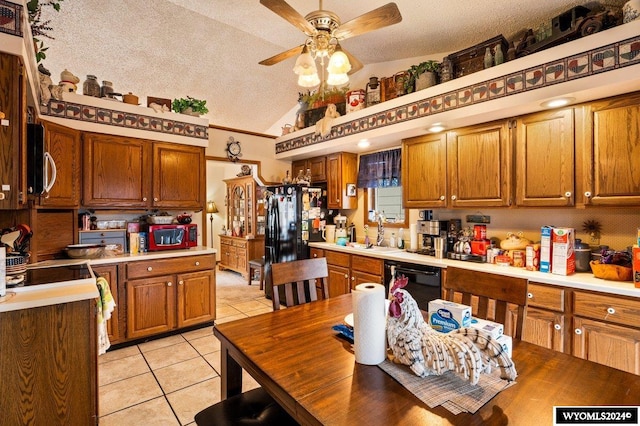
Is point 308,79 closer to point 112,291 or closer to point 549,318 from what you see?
point 549,318

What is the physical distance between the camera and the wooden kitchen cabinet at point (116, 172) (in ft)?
10.3

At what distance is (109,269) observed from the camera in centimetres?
299

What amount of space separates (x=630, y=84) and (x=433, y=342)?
232cm

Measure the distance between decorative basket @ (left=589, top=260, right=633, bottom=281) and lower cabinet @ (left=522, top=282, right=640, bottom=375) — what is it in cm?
26

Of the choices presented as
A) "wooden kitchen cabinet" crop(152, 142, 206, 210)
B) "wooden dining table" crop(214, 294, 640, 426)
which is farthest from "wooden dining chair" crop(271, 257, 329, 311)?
"wooden kitchen cabinet" crop(152, 142, 206, 210)

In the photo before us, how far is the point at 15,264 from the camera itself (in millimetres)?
1990

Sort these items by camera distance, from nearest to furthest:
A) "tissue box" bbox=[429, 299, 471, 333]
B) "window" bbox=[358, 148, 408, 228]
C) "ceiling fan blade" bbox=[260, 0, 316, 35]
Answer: "tissue box" bbox=[429, 299, 471, 333]
"ceiling fan blade" bbox=[260, 0, 316, 35]
"window" bbox=[358, 148, 408, 228]

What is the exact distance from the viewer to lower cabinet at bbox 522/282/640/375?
195 centimetres

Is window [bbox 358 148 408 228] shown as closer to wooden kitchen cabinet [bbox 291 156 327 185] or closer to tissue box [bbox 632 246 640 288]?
wooden kitchen cabinet [bbox 291 156 327 185]

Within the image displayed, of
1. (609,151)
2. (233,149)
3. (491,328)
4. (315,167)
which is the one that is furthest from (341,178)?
(491,328)

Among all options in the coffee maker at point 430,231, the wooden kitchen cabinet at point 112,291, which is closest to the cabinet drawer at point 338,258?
the coffee maker at point 430,231

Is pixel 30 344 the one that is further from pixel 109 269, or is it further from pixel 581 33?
pixel 581 33

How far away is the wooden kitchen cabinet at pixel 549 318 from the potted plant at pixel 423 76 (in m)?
2.07

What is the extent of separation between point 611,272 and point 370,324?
2.19 meters
